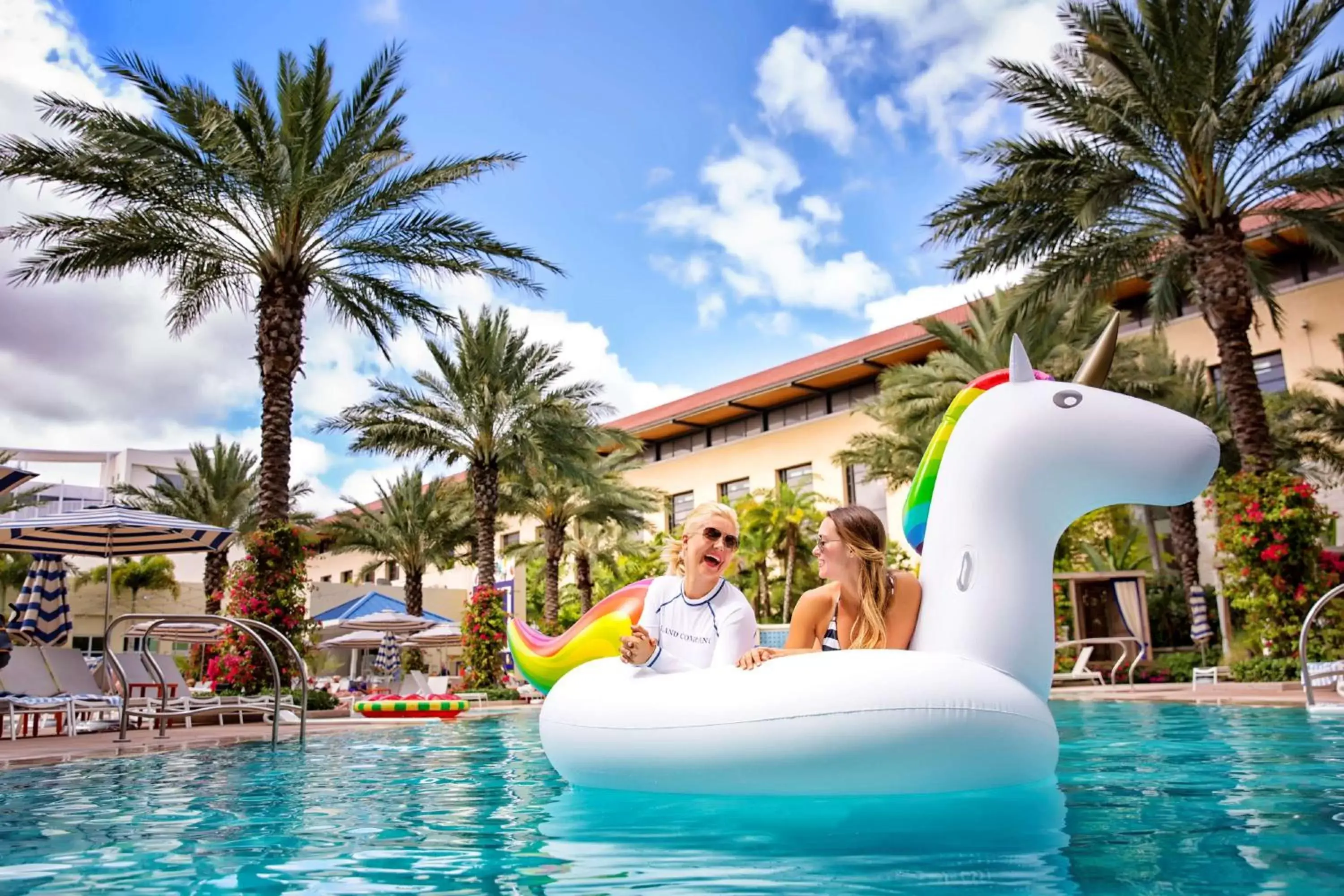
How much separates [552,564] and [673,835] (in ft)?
94.6

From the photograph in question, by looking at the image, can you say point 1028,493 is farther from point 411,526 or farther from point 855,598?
point 411,526

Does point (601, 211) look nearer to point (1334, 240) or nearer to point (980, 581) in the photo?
point (1334, 240)

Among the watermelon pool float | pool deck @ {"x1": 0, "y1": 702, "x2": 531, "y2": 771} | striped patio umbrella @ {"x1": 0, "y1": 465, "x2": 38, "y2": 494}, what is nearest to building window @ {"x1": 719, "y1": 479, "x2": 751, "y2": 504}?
the watermelon pool float

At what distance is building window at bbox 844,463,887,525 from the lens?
40.6m

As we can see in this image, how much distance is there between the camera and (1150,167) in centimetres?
1532

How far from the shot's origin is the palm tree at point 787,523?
3747 centimetres

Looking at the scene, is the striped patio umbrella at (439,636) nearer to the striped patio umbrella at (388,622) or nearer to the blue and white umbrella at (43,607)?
the striped patio umbrella at (388,622)

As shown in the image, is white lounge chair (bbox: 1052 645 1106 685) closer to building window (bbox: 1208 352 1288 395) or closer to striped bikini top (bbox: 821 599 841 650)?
building window (bbox: 1208 352 1288 395)

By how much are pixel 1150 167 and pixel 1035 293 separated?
2586 mm

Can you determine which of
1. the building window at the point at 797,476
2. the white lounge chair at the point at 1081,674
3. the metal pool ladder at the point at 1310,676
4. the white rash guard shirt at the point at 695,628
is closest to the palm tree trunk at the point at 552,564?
the building window at the point at 797,476

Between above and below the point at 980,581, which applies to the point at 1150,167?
above

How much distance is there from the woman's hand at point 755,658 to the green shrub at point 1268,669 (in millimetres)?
12241

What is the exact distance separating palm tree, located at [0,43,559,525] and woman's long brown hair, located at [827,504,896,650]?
12129 mm

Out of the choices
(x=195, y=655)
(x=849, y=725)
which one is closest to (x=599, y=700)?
(x=849, y=725)
